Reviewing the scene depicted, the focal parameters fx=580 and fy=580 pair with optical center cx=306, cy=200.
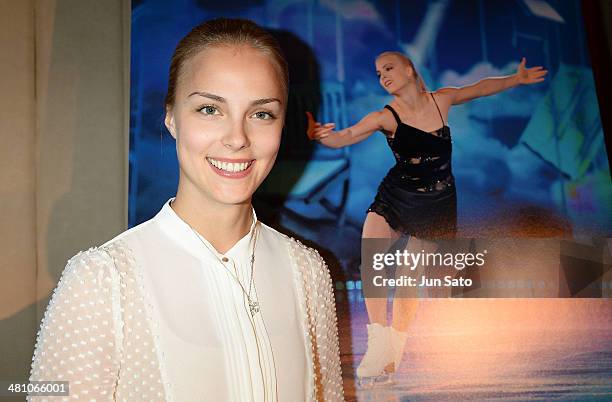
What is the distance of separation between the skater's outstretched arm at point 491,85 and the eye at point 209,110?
930 millimetres

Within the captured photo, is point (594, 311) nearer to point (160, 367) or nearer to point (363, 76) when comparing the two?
point (363, 76)

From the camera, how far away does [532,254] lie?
5.68 feet

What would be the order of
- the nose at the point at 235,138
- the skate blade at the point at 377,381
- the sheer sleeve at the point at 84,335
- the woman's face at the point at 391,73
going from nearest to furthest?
the sheer sleeve at the point at 84,335 → the nose at the point at 235,138 → the skate blade at the point at 377,381 → the woman's face at the point at 391,73

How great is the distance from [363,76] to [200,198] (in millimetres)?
852

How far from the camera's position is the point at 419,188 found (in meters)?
1.73

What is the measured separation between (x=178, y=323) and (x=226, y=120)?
14.6 inches

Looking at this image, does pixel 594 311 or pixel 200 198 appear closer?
pixel 200 198

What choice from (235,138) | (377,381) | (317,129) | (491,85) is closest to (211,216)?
(235,138)

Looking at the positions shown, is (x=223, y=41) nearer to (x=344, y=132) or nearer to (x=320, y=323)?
(x=320, y=323)

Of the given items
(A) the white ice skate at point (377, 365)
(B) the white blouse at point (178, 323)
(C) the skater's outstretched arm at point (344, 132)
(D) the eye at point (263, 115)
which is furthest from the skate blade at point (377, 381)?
(D) the eye at point (263, 115)

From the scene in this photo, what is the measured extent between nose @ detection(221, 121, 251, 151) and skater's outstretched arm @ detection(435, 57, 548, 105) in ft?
3.01

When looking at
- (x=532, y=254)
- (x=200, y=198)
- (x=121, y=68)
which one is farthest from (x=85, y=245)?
(x=532, y=254)

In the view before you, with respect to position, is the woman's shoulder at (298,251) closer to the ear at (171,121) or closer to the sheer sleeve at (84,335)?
the ear at (171,121)

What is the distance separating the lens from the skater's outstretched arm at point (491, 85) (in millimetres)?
1773
